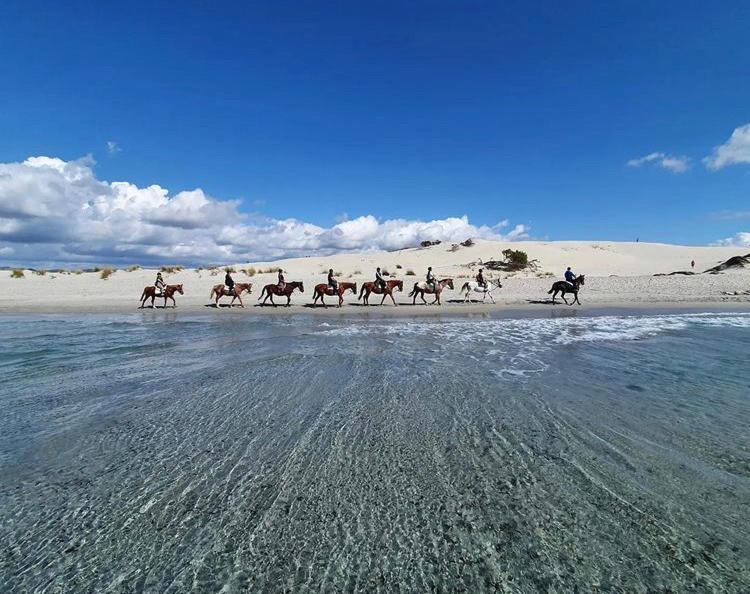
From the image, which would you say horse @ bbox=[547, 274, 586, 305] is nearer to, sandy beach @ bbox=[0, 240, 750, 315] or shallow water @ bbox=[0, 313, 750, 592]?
sandy beach @ bbox=[0, 240, 750, 315]

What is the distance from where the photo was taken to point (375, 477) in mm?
4277

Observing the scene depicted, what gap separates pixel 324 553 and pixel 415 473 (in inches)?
58.7

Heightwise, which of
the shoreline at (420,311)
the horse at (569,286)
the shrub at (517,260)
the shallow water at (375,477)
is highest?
the shrub at (517,260)

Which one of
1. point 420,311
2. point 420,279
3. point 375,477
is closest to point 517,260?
point 420,279

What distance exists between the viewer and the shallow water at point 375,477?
296 cm

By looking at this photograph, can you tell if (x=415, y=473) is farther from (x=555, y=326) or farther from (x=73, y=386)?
(x=555, y=326)

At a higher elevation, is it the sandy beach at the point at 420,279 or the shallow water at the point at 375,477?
the sandy beach at the point at 420,279

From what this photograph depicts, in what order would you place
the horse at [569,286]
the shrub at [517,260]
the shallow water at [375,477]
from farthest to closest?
the shrub at [517,260]
the horse at [569,286]
the shallow water at [375,477]

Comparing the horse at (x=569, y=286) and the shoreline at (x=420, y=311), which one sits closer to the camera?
the shoreline at (x=420, y=311)

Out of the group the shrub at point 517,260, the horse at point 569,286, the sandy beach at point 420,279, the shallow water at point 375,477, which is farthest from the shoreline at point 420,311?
the shrub at point 517,260

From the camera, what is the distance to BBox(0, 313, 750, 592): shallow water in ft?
9.70

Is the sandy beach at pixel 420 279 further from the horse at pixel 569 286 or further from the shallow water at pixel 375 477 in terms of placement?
the shallow water at pixel 375 477

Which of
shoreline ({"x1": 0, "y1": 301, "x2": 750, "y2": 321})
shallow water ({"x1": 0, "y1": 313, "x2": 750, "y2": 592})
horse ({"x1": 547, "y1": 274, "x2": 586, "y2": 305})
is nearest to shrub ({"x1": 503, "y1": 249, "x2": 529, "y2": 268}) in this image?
horse ({"x1": 547, "y1": 274, "x2": 586, "y2": 305})

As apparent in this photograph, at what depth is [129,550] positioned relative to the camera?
10.3 feet
